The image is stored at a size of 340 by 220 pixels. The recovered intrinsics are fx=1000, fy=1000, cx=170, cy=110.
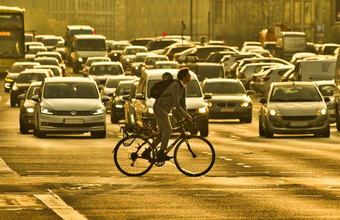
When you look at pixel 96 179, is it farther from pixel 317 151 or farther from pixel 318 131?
pixel 318 131

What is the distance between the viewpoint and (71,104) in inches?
933

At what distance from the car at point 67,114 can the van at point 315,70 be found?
16.9m

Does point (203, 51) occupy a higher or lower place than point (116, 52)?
higher

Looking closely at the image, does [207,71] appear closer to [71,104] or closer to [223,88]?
[223,88]

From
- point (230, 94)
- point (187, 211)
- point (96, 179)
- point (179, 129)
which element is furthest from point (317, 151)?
point (230, 94)

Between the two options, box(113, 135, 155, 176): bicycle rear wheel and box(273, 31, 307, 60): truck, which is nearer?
box(113, 135, 155, 176): bicycle rear wheel

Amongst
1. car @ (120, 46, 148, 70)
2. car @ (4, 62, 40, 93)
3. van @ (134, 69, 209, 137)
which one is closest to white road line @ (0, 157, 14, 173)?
van @ (134, 69, 209, 137)

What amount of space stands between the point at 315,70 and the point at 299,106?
50.4 ft

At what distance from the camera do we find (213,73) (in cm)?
4219

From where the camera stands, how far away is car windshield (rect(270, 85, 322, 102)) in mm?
25847

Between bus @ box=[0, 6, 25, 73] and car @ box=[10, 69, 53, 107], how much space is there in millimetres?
12060

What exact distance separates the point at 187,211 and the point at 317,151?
9276 mm

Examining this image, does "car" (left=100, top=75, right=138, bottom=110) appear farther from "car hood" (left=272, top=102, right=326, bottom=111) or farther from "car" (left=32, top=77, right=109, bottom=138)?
"car hood" (left=272, top=102, right=326, bottom=111)

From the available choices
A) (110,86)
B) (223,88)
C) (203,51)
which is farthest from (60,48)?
(223,88)
